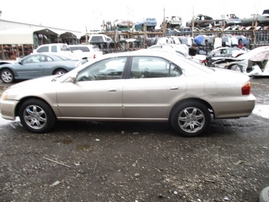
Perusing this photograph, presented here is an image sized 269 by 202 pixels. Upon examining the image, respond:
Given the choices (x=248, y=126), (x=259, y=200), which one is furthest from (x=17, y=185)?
(x=248, y=126)

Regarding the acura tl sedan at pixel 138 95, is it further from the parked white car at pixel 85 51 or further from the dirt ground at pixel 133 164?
the parked white car at pixel 85 51

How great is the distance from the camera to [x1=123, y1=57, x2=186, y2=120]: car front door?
416 cm

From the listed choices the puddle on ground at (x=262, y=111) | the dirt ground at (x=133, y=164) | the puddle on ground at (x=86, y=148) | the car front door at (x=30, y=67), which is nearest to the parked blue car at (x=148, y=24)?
the car front door at (x=30, y=67)

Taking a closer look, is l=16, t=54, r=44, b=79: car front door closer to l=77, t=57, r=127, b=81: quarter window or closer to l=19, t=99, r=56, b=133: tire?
l=19, t=99, r=56, b=133: tire

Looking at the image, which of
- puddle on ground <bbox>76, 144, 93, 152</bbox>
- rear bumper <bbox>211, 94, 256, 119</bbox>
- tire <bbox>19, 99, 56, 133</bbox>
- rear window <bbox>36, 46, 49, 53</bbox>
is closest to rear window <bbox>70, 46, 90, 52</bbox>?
rear window <bbox>36, 46, 49, 53</bbox>

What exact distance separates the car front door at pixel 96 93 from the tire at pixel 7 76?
8.47 meters

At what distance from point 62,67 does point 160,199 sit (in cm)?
921

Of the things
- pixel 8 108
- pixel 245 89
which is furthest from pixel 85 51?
pixel 245 89

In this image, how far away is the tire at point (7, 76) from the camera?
1155cm

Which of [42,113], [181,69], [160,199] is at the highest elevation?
[181,69]

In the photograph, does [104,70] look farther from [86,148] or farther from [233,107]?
[233,107]

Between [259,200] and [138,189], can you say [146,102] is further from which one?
[259,200]

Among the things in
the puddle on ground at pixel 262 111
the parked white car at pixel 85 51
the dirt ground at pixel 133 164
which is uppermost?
the parked white car at pixel 85 51

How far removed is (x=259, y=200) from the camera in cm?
253
